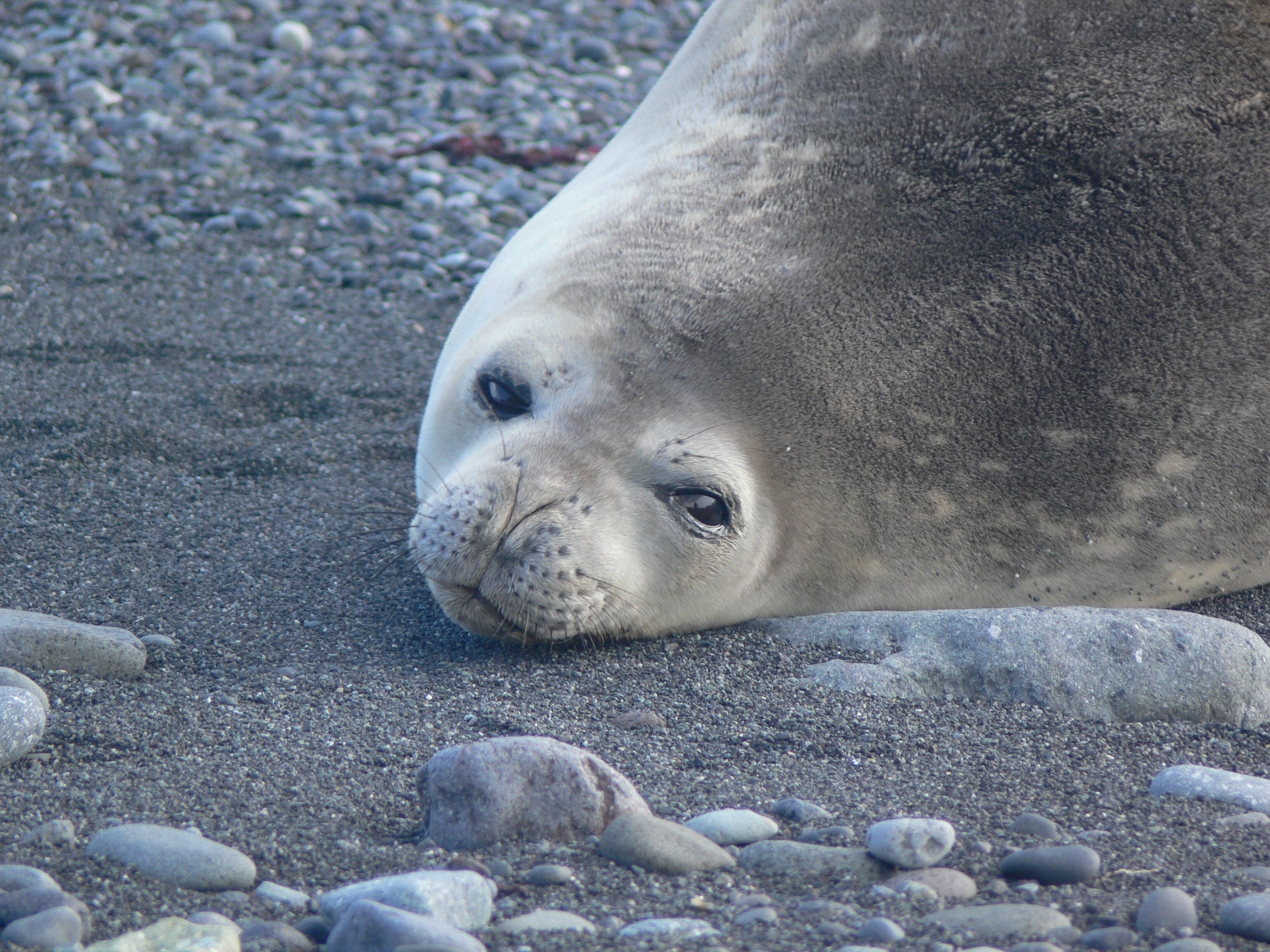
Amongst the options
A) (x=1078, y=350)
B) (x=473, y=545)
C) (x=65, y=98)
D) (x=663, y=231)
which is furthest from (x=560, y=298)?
(x=65, y=98)

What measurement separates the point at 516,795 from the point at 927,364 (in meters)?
1.61

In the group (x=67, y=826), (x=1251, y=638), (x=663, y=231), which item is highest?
(x=663, y=231)

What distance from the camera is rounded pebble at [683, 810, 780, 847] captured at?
2.15 meters

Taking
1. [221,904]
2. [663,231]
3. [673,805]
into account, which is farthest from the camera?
[663,231]

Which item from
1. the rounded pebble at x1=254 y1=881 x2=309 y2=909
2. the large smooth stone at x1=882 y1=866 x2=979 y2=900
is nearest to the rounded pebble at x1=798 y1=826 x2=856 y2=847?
the large smooth stone at x1=882 y1=866 x2=979 y2=900

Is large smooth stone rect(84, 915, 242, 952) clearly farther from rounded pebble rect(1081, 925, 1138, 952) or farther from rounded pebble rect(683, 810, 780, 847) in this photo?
rounded pebble rect(1081, 925, 1138, 952)

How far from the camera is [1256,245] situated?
3.35 m

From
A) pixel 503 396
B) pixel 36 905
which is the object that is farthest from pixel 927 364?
pixel 36 905

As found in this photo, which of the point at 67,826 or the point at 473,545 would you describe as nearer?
the point at 67,826

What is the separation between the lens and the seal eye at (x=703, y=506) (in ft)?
10.1

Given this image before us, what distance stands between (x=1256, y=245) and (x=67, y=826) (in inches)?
116

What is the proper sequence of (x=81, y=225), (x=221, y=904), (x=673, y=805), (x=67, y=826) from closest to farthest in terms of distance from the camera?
(x=221, y=904) < (x=67, y=826) < (x=673, y=805) < (x=81, y=225)

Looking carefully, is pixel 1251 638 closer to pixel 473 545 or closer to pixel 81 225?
pixel 473 545

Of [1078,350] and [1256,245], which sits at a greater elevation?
[1256,245]
